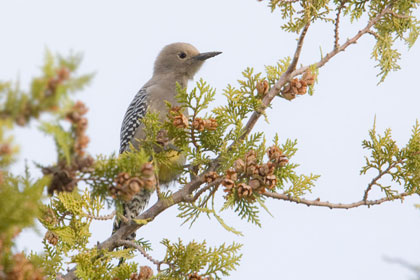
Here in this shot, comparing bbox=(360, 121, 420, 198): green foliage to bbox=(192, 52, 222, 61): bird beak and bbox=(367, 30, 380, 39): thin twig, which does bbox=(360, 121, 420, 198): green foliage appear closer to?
bbox=(367, 30, 380, 39): thin twig

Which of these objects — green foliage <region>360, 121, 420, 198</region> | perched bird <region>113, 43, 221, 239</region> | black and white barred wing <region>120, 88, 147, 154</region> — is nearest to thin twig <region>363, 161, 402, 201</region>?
green foliage <region>360, 121, 420, 198</region>

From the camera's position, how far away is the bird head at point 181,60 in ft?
22.2

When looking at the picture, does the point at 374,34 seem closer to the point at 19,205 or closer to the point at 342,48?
the point at 342,48

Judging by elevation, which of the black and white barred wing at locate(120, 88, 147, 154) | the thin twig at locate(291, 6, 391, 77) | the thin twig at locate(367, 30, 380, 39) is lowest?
the thin twig at locate(291, 6, 391, 77)

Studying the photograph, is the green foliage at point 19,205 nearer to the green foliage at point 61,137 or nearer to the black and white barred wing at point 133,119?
the green foliage at point 61,137

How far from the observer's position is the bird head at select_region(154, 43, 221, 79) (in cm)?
678

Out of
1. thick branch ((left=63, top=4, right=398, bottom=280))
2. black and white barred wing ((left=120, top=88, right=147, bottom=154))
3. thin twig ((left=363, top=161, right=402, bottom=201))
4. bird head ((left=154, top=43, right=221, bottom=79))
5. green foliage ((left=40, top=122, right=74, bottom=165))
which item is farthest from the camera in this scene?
bird head ((left=154, top=43, right=221, bottom=79))

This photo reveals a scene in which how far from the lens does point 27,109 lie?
1.42m

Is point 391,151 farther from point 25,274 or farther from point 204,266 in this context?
point 25,274

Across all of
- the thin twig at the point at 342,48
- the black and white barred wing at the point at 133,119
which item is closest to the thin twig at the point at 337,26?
the thin twig at the point at 342,48

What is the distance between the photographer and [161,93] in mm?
6219

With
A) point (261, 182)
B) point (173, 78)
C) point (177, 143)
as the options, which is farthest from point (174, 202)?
point (173, 78)

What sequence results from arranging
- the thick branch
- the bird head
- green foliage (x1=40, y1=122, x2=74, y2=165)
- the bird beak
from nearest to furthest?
green foliage (x1=40, y1=122, x2=74, y2=165) < the thick branch < the bird beak < the bird head

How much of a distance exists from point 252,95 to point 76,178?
1.49m
